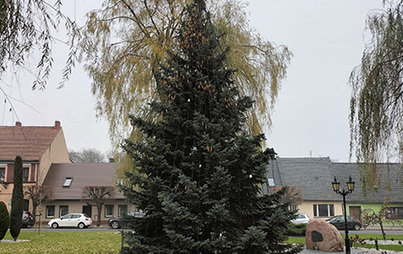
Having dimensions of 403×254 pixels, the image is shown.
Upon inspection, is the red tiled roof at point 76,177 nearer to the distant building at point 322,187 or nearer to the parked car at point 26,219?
the parked car at point 26,219

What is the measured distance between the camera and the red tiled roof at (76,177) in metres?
34.5

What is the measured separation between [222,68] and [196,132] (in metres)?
1.36

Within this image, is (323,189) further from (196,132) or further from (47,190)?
(196,132)

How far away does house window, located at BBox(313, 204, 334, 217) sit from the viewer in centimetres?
3597

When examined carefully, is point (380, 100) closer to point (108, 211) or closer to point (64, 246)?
point (64, 246)

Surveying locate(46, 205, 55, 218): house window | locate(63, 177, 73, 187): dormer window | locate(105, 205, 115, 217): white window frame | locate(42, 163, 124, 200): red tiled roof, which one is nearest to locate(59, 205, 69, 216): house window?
locate(46, 205, 55, 218): house window

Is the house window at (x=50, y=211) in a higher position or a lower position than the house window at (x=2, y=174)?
lower

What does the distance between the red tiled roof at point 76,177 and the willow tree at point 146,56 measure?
2273 centimetres

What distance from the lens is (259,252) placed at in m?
5.25

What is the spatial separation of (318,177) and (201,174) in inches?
1363

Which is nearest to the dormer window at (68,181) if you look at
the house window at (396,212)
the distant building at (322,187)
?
the distant building at (322,187)

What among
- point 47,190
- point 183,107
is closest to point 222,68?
point 183,107

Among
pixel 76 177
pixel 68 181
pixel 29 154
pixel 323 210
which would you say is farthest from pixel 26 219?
pixel 323 210

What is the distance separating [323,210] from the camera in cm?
3606
